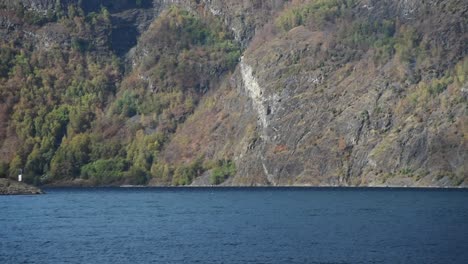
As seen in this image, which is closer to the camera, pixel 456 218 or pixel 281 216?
pixel 456 218

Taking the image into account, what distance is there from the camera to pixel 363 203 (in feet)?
585

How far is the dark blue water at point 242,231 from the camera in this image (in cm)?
10188

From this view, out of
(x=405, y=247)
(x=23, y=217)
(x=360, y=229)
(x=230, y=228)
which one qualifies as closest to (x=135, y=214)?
(x=23, y=217)

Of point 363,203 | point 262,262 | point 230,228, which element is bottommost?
point 363,203

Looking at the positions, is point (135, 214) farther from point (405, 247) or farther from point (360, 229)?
point (405, 247)

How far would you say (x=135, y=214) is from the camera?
6299 inches

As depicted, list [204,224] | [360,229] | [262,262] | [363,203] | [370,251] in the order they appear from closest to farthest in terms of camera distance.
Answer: [262,262], [370,251], [360,229], [204,224], [363,203]

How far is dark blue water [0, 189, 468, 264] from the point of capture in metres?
102

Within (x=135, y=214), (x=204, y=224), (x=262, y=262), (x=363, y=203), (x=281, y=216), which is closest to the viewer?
(x=262, y=262)

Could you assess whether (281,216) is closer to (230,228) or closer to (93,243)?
(230,228)

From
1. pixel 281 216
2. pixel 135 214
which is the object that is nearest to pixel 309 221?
pixel 281 216

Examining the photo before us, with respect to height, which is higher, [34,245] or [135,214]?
[34,245]

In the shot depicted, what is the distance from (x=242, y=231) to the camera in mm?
127250

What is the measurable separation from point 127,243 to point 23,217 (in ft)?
139
